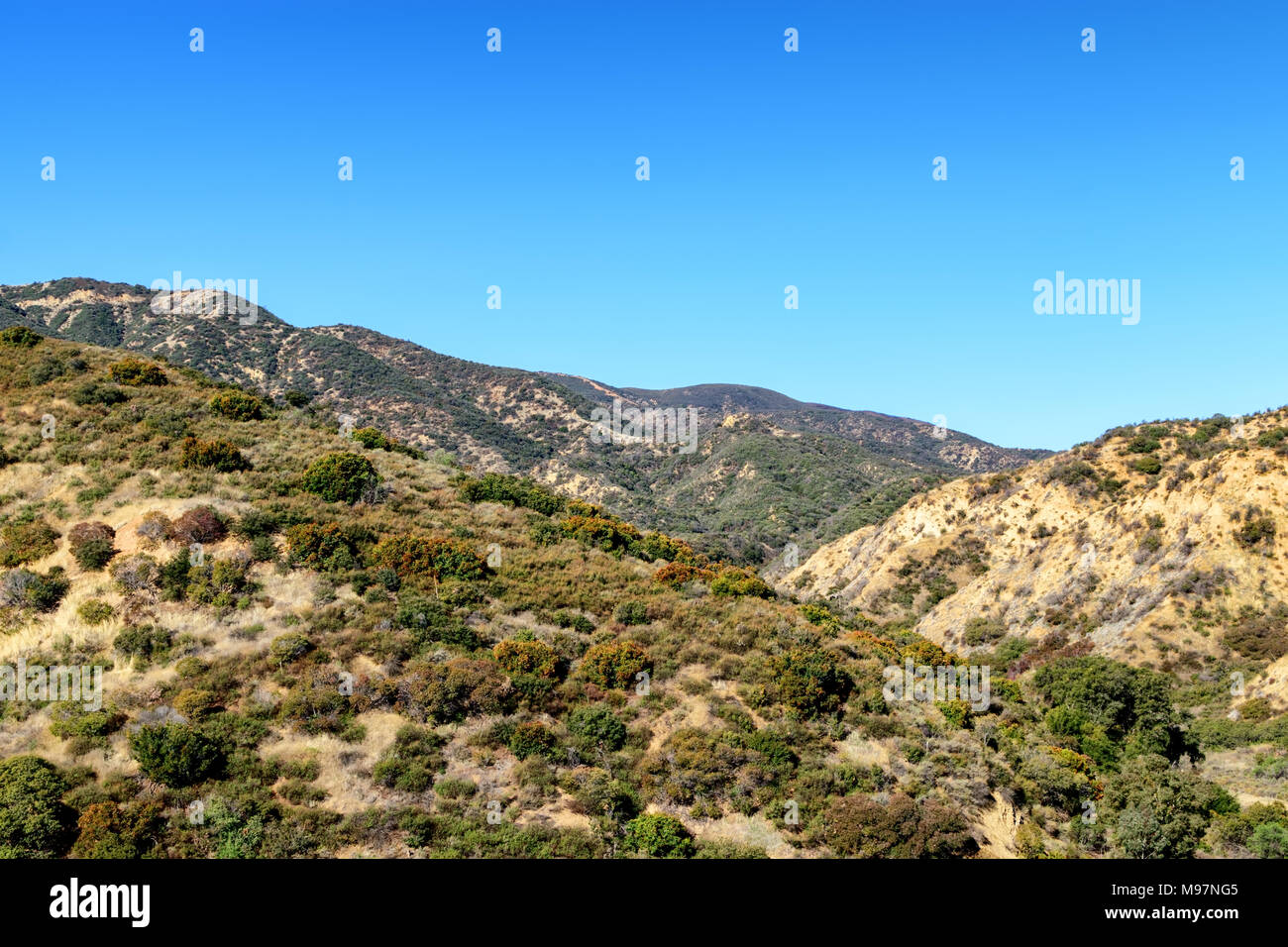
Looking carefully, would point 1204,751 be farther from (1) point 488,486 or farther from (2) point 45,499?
(2) point 45,499

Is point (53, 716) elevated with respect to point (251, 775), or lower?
elevated

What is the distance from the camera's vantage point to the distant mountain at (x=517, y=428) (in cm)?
11081

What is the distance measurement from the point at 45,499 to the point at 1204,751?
4510cm

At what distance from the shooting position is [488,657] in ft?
75.6

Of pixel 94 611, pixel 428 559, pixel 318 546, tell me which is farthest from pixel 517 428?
pixel 94 611

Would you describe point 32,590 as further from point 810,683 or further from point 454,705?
point 810,683

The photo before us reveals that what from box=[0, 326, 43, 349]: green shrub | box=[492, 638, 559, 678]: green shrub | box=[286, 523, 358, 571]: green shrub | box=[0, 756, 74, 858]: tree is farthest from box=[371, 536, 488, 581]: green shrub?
box=[0, 326, 43, 349]: green shrub

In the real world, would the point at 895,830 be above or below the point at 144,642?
below

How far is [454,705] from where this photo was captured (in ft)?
68.7

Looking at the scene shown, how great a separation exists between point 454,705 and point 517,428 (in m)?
126

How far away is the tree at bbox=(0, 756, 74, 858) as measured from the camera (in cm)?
1548

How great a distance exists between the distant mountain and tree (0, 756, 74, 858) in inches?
3036

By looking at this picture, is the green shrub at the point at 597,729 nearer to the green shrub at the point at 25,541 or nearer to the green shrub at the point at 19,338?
the green shrub at the point at 25,541
